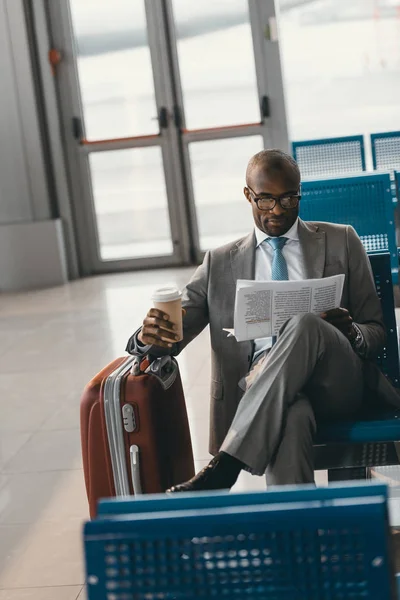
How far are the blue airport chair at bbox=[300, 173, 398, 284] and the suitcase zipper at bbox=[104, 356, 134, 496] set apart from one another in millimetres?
2857

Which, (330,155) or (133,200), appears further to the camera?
(133,200)

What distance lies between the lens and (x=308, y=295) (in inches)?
107

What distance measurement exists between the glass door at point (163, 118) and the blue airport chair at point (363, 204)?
319cm

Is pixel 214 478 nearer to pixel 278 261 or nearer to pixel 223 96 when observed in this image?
pixel 278 261

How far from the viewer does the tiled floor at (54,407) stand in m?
3.21

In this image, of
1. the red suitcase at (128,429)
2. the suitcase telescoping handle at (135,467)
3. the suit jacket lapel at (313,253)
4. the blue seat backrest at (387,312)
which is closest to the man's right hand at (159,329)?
the red suitcase at (128,429)

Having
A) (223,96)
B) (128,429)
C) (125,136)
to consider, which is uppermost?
(223,96)

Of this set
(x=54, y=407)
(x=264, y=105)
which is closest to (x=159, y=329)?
(x=54, y=407)

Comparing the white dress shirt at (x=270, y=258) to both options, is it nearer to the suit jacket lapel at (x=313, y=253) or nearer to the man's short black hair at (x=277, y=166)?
the suit jacket lapel at (x=313, y=253)

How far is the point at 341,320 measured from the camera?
9.15ft

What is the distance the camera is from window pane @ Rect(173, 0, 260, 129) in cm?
857

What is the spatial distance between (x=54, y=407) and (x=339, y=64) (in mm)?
6567

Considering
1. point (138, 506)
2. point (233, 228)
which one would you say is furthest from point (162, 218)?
point (138, 506)

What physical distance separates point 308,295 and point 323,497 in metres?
1.43
